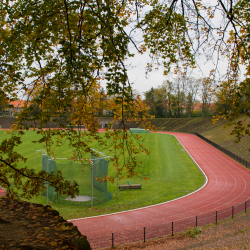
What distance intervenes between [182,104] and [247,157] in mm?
47159

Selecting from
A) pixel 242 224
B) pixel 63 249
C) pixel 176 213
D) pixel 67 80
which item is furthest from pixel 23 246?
pixel 176 213

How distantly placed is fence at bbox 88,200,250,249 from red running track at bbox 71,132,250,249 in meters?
0.04

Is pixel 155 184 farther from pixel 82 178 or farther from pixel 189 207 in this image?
pixel 82 178

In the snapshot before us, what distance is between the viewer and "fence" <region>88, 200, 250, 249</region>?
33.6 ft

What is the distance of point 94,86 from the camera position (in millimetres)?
5504

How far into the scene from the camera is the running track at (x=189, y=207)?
11.9 metres

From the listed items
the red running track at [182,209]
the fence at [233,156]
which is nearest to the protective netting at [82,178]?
the red running track at [182,209]

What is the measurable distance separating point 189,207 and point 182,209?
0.66 metres

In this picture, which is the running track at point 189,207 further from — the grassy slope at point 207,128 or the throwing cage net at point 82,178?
the grassy slope at point 207,128

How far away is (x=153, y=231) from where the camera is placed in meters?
11.6

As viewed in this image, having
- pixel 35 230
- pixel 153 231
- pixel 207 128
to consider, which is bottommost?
pixel 153 231

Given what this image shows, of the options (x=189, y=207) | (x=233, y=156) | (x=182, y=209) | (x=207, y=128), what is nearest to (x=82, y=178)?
(x=182, y=209)

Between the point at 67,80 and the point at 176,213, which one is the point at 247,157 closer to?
the point at 176,213

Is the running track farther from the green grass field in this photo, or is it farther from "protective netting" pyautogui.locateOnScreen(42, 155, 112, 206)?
"protective netting" pyautogui.locateOnScreen(42, 155, 112, 206)
